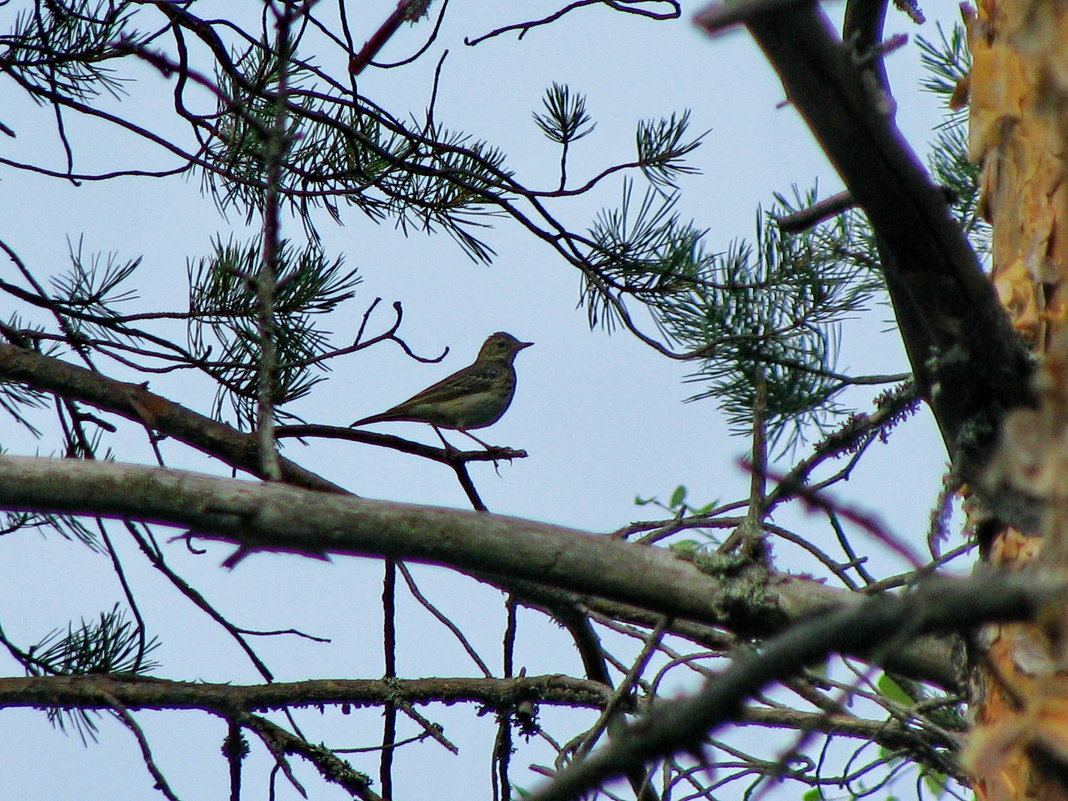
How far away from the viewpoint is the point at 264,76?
393 cm

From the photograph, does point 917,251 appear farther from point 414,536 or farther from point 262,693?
point 262,693

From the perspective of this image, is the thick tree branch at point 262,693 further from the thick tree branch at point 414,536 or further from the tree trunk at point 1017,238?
the tree trunk at point 1017,238

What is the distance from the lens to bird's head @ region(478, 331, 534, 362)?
931 cm

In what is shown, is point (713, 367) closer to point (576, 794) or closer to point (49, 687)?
point (49, 687)

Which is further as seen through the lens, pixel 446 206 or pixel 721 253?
pixel 446 206

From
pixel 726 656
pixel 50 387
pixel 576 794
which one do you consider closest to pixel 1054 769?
pixel 576 794

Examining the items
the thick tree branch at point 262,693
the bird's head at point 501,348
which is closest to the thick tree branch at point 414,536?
the thick tree branch at point 262,693

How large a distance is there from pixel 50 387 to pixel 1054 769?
2584 mm

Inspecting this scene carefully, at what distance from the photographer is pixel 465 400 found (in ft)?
27.1

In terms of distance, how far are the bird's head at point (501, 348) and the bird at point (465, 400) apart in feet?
0.32

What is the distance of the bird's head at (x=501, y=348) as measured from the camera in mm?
9312

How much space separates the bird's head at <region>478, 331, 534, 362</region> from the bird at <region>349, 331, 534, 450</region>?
0.32 ft

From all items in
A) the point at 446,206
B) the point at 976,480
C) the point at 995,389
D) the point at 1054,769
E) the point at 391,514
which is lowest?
the point at 1054,769

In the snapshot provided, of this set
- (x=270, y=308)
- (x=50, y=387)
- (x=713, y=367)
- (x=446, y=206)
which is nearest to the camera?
(x=270, y=308)
